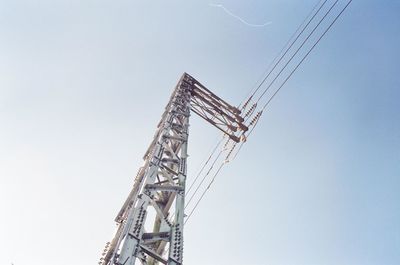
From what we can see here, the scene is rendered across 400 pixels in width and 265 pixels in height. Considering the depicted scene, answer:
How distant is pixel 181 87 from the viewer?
12.2 meters

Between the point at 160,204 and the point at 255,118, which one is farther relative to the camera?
the point at 255,118

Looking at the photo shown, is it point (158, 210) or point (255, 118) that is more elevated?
point (255, 118)

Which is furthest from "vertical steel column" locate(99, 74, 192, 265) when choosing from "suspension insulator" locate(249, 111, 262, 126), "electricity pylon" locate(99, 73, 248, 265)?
"suspension insulator" locate(249, 111, 262, 126)

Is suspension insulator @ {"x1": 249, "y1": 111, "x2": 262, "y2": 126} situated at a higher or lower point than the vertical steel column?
higher

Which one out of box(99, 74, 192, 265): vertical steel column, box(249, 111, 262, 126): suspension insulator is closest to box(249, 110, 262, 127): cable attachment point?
box(249, 111, 262, 126): suspension insulator

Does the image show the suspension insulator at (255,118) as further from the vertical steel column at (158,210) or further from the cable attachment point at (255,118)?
the vertical steel column at (158,210)

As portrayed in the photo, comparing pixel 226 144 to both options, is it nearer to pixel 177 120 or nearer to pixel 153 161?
pixel 177 120

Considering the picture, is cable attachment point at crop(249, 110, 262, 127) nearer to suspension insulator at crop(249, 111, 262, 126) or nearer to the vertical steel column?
suspension insulator at crop(249, 111, 262, 126)

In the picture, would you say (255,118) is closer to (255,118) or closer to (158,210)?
(255,118)

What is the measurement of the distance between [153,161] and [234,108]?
21.8ft

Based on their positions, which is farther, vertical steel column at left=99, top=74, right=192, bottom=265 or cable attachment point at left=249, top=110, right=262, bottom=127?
cable attachment point at left=249, top=110, right=262, bottom=127

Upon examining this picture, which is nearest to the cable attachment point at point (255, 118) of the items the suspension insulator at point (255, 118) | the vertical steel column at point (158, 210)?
the suspension insulator at point (255, 118)

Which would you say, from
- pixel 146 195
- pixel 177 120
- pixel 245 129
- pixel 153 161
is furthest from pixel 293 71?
pixel 146 195

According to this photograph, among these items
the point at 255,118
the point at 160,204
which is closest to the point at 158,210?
the point at 160,204
